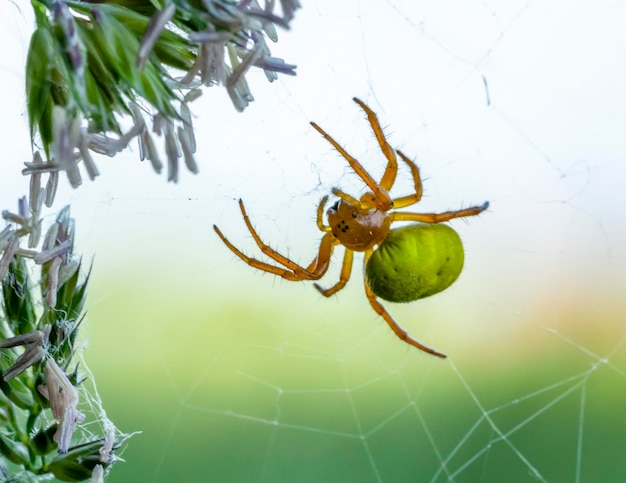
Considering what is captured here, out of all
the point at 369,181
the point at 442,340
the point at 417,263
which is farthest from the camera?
the point at 442,340

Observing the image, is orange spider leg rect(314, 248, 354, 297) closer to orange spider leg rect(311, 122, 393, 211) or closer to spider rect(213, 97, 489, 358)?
spider rect(213, 97, 489, 358)

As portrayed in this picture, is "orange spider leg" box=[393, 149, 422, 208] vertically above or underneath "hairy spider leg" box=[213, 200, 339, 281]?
above

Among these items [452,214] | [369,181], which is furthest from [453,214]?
[369,181]

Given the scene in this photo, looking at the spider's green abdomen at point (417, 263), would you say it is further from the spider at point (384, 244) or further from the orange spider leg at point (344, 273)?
the orange spider leg at point (344, 273)

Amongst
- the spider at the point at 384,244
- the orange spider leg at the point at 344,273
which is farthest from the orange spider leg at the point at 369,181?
the orange spider leg at the point at 344,273

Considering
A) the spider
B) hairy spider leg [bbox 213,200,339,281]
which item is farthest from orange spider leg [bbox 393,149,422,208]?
hairy spider leg [bbox 213,200,339,281]

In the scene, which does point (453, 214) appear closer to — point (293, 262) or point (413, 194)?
point (413, 194)

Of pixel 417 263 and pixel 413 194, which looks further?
pixel 413 194
